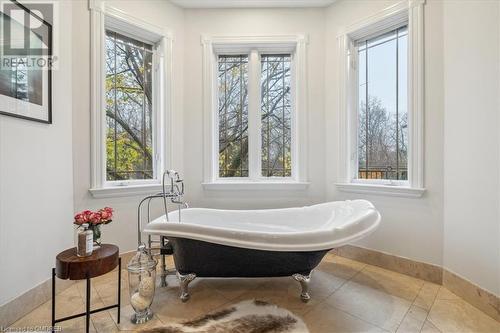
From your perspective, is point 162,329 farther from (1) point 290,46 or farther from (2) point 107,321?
(1) point 290,46

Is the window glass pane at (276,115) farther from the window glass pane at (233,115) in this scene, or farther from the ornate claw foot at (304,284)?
the ornate claw foot at (304,284)

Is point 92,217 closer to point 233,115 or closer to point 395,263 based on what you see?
point 233,115

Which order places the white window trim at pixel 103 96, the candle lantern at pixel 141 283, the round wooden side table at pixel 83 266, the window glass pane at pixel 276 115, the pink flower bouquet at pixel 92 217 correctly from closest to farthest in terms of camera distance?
the round wooden side table at pixel 83 266 < the pink flower bouquet at pixel 92 217 < the candle lantern at pixel 141 283 < the white window trim at pixel 103 96 < the window glass pane at pixel 276 115

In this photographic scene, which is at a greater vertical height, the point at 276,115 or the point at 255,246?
the point at 276,115

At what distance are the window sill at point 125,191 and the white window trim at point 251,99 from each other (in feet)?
1.78

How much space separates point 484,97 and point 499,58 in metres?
0.24

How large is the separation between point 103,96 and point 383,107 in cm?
264

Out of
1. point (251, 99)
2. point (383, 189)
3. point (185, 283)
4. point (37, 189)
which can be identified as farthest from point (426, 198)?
point (37, 189)

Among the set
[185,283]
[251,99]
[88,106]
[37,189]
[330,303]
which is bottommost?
[330,303]

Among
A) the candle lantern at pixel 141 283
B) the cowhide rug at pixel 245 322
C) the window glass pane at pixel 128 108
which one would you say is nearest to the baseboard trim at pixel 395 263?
the cowhide rug at pixel 245 322

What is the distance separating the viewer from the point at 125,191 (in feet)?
7.98

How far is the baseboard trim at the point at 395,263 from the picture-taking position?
7.02ft

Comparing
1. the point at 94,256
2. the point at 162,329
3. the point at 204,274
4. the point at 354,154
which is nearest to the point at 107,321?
the point at 162,329

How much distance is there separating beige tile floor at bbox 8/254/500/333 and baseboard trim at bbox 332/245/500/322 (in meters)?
0.05
